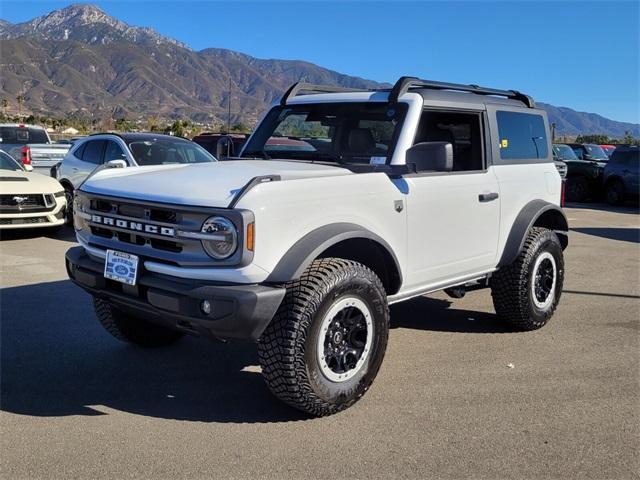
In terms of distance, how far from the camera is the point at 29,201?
9734 mm

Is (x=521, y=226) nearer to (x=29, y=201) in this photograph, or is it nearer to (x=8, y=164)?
(x=29, y=201)

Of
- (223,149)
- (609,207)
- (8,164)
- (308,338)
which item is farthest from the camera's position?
(609,207)

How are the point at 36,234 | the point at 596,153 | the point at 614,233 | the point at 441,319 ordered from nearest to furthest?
1. the point at 441,319
2. the point at 36,234
3. the point at 614,233
4. the point at 596,153

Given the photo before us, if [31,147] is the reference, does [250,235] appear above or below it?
below

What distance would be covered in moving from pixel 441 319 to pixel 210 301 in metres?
3.28

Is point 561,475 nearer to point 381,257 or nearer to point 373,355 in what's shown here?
point 373,355

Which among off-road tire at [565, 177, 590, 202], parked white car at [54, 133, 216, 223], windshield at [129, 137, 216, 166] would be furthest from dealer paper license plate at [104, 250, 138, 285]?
off-road tire at [565, 177, 590, 202]

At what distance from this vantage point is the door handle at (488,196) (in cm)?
489

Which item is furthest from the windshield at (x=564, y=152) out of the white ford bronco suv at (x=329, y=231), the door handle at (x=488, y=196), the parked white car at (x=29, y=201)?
the door handle at (x=488, y=196)

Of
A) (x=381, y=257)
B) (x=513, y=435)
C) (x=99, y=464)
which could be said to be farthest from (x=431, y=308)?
(x=99, y=464)

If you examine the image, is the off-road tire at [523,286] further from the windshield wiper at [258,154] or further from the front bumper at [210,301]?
the front bumper at [210,301]

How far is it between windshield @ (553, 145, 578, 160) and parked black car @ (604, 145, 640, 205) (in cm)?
175

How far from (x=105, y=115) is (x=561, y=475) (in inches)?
7353

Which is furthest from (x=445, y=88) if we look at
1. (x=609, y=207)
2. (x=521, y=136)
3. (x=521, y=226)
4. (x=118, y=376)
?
(x=609, y=207)
